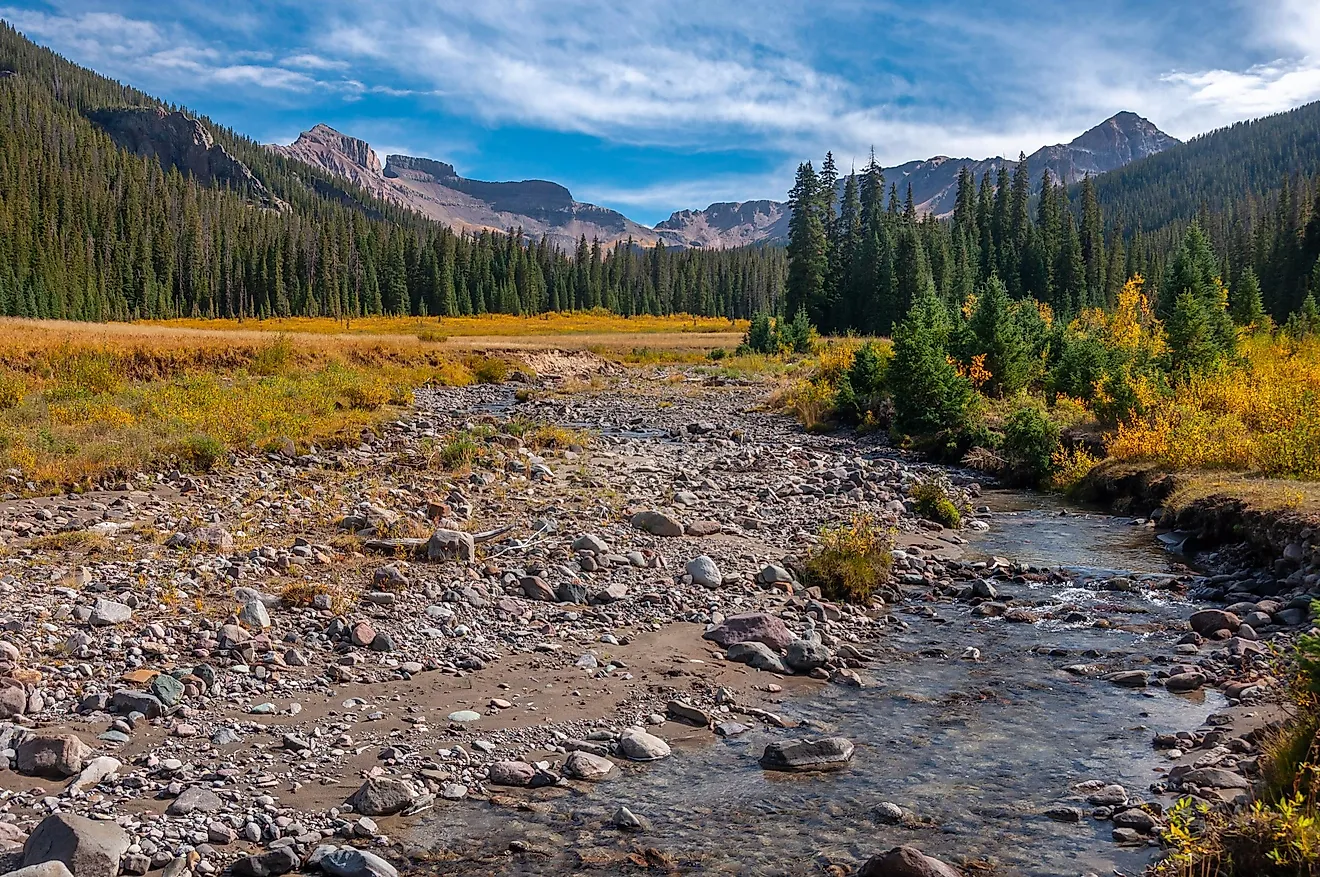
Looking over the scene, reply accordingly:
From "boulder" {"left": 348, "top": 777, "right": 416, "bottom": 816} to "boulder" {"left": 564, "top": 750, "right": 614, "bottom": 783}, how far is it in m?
1.32

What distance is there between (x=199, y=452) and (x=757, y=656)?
1452 cm

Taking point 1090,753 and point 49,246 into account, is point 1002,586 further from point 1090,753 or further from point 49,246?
point 49,246

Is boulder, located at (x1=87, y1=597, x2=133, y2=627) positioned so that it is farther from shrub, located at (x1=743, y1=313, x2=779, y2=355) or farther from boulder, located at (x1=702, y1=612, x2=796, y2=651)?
shrub, located at (x1=743, y1=313, x2=779, y2=355)

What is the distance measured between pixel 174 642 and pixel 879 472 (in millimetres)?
17845

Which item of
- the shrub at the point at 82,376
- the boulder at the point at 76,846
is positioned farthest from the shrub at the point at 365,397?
the boulder at the point at 76,846

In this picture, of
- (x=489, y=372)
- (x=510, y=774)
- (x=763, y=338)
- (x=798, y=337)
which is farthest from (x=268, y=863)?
(x=763, y=338)

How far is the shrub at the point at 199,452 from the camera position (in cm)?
1889

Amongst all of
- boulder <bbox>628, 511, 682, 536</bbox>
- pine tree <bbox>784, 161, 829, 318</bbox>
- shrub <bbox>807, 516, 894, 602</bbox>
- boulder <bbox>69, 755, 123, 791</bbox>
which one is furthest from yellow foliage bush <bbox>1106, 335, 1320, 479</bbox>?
pine tree <bbox>784, 161, 829, 318</bbox>

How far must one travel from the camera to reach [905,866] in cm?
A: 565

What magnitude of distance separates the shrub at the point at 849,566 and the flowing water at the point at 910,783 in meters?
1.59

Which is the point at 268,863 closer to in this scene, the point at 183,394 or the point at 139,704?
the point at 139,704

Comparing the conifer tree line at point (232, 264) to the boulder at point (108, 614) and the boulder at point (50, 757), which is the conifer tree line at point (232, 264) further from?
the boulder at point (50, 757)

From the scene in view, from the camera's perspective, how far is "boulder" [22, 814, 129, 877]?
17.5 ft

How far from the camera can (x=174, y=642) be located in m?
9.12
